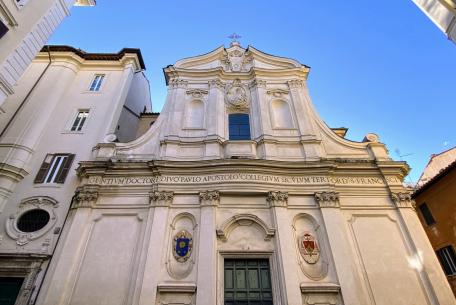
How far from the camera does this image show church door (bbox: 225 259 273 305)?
950 centimetres

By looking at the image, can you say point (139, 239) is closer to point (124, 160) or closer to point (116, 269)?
point (116, 269)

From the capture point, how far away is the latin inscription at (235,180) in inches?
462

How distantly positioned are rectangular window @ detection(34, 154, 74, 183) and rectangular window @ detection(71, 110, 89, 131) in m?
1.83

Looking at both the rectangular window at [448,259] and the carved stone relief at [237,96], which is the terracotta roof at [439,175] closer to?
the rectangular window at [448,259]

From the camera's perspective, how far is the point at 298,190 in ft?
38.4

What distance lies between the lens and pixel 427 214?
15.6 m

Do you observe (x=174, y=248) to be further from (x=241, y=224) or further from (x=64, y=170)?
(x=64, y=170)

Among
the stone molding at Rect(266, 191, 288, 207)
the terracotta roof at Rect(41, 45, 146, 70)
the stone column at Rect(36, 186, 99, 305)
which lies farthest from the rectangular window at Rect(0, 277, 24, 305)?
the terracotta roof at Rect(41, 45, 146, 70)

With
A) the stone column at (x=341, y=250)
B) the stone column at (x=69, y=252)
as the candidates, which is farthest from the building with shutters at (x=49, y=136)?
the stone column at (x=341, y=250)

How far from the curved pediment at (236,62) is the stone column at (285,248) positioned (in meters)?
8.40

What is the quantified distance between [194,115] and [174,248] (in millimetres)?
6898

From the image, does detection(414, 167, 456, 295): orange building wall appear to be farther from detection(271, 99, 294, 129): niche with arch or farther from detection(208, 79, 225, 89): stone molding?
detection(208, 79, 225, 89): stone molding

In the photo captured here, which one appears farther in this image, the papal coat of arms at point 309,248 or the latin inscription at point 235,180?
the latin inscription at point 235,180

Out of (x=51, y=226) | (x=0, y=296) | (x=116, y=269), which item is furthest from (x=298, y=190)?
(x=0, y=296)
